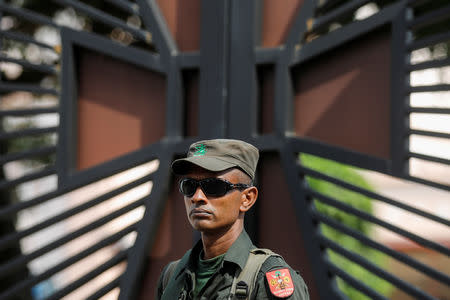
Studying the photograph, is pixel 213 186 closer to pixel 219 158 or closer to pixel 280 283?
pixel 219 158

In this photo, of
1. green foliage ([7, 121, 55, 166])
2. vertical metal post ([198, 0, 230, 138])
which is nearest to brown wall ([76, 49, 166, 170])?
vertical metal post ([198, 0, 230, 138])

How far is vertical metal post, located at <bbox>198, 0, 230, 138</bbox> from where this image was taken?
3531 mm

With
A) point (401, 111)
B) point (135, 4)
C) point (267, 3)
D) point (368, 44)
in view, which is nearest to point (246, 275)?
point (401, 111)

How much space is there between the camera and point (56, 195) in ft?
12.9

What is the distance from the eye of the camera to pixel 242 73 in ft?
11.6

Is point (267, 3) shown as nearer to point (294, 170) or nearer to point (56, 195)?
point (294, 170)

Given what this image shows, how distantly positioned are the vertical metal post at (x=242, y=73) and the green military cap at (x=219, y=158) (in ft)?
4.09

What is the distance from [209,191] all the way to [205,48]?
169 cm

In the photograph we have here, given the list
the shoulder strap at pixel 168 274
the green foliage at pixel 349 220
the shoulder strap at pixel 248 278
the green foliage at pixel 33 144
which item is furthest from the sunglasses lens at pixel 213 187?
the green foliage at pixel 33 144

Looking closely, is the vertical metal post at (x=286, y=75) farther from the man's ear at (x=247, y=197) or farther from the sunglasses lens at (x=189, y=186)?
the sunglasses lens at (x=189, y=186)

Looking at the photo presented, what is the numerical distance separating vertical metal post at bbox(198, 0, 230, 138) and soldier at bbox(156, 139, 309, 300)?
4.26 ft

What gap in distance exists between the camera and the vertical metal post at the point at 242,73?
3.50m

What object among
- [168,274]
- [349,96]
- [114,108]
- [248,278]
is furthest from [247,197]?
[114,108]

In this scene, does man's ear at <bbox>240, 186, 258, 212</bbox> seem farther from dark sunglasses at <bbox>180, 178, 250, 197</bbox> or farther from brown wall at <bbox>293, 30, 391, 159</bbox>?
brown wall at <bbox>293, 30, 391, 159</bbox>
